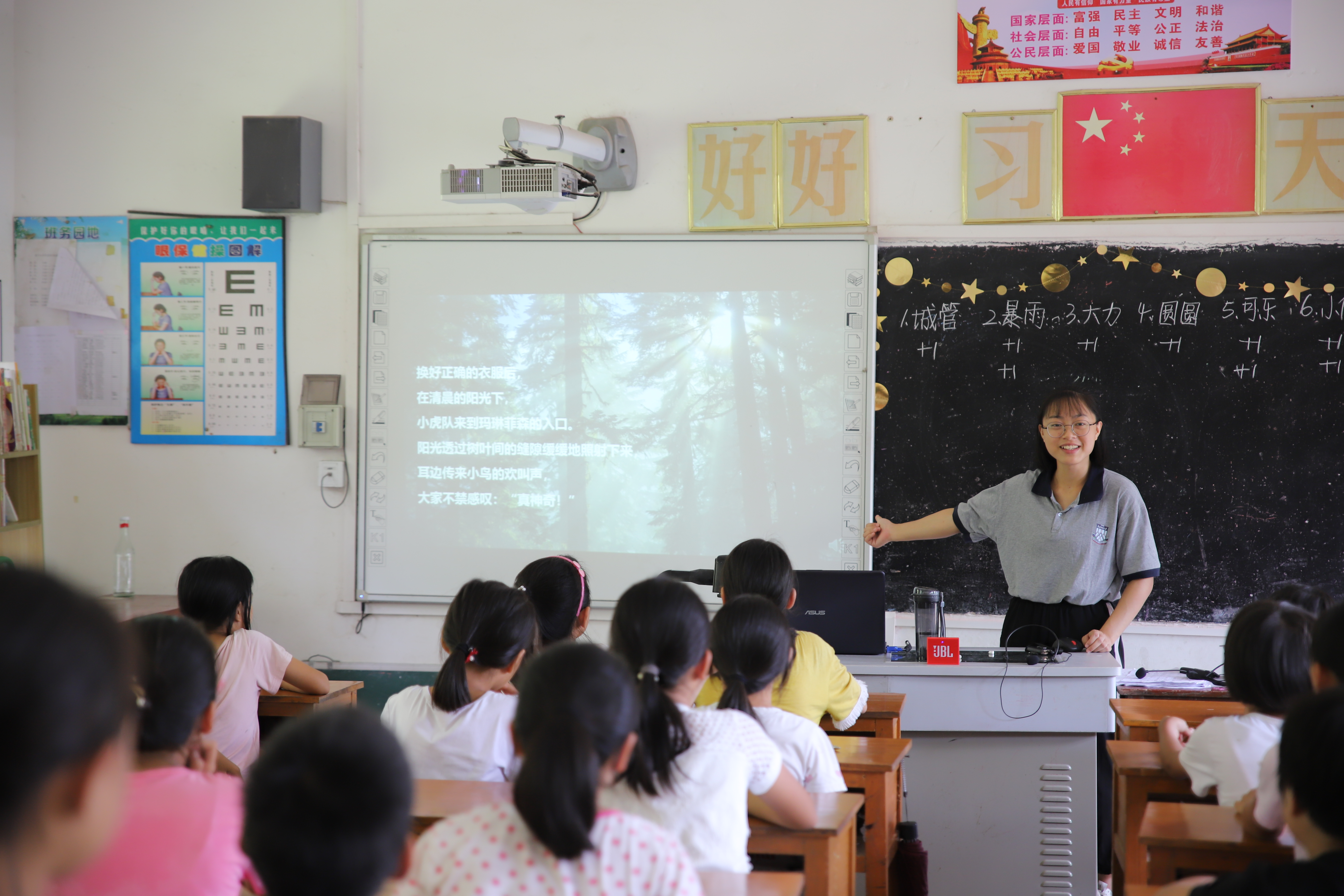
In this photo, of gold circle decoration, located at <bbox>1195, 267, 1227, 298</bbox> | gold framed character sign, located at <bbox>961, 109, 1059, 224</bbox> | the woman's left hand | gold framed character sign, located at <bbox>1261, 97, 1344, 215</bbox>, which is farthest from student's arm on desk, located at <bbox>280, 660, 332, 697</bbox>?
gold framed character sign, located at <bbox>1261, 97, 1344, 215</bbox>

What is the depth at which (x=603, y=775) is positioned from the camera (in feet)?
4.01

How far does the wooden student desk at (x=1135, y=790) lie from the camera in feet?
6.77

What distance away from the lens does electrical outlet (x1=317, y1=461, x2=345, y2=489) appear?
4375 millimetres

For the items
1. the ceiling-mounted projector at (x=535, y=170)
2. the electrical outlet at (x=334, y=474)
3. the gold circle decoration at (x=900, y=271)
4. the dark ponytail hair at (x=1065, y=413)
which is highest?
the ceiling-mounted projector at (x=535, y=170)

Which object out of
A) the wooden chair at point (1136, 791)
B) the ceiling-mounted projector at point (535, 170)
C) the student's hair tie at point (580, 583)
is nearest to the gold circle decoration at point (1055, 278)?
the ceiling-mounted projector at point (535, 170)

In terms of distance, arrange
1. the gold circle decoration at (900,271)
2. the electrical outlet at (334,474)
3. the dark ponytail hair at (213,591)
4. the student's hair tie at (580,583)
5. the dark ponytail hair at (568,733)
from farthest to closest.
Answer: the electrical outlet at (334,474), the gold circle decoration at (900,271), the dark ponytail hair at (213,591), the student's hair tie at (580,583), the dark ponytail hair at (568,733)

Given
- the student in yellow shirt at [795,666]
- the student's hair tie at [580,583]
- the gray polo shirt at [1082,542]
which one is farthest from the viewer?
the gray polo shirt at [1082,542]

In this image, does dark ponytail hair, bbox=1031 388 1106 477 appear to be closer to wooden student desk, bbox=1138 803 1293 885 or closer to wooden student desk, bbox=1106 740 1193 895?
wooden student desk, bbox=1106 740 1193 895

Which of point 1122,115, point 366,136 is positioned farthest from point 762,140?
point 366,136

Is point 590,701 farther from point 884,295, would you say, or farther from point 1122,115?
point 1122,115

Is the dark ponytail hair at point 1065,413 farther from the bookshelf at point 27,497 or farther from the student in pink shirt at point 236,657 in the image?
the bookshelf at point 27,497

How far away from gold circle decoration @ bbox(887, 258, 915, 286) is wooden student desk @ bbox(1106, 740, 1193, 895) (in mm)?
2118

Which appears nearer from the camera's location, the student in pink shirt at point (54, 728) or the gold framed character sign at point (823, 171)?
the student in pink shirt at point (54, 728)

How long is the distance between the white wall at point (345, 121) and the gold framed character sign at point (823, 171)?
0.17ft
